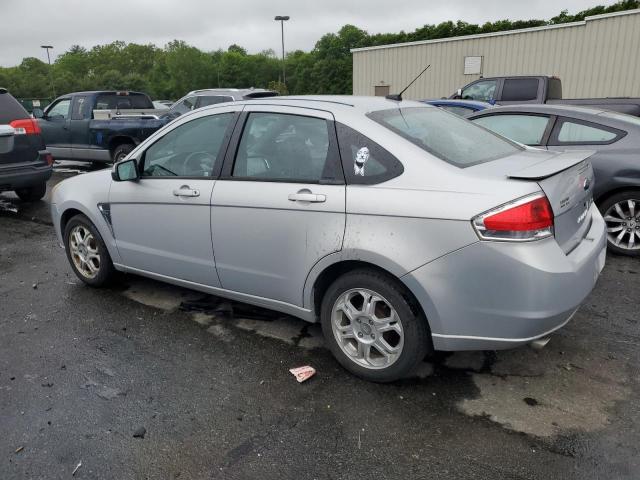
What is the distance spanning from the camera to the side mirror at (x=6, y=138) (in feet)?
24.4

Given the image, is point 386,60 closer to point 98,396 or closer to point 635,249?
point 635,249

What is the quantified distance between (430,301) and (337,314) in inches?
26.0

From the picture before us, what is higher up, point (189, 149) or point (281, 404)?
point (189, 149)

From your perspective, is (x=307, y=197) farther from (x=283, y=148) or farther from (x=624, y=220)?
(x=624, y=220)

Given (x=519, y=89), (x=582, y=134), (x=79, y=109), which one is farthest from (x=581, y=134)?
(x=79, y=109)

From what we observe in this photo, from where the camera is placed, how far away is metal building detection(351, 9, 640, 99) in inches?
694

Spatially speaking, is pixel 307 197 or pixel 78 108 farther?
pixel 78 108

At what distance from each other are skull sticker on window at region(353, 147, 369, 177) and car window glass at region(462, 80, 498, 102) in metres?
9.68

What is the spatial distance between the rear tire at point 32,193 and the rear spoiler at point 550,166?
8270mm

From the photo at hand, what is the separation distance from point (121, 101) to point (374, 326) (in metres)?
11.2

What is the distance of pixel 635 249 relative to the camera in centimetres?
530

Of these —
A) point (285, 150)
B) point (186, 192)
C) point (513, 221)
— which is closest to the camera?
point (513, 221)

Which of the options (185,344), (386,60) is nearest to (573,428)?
(185,344)

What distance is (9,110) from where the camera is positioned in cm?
759
